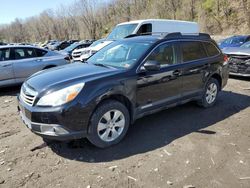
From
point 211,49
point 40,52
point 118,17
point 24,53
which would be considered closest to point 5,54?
point 24,53

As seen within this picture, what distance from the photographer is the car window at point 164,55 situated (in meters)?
4.45

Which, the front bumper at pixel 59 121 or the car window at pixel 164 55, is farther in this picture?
the car window at pixel 164 55

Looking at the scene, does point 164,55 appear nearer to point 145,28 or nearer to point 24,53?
point 24,53

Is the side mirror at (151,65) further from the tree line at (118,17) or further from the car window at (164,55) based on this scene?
the tree line at (118,17)

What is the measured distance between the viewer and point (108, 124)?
3.89 m

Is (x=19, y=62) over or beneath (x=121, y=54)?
beneath

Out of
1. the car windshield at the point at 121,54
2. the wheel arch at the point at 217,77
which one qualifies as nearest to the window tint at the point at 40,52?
the car windshield at the point at 121,54

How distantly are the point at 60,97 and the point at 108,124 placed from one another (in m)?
0.87

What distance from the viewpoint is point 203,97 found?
18.4ft

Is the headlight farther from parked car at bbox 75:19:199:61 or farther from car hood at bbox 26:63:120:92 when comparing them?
parked car at bbox 75:19:199:61

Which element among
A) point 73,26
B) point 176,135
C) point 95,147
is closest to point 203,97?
point 176,135

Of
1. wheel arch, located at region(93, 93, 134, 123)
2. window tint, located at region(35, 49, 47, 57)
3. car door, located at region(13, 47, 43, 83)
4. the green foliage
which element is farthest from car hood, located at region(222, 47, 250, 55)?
the green foliage

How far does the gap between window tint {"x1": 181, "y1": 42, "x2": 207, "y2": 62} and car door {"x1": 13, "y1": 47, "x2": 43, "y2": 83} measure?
16.5 ft

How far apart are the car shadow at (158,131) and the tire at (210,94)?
0.42 feet
